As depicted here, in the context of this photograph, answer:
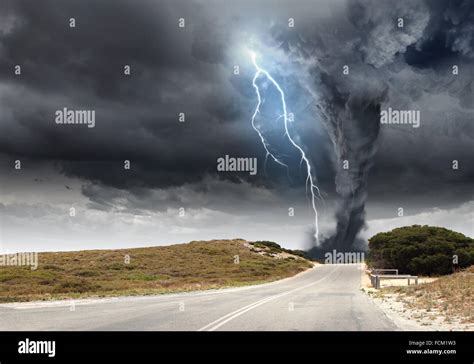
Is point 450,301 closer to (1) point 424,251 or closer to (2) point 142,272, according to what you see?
(1) point 424,251

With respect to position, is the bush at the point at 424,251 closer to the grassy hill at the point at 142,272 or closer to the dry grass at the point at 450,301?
the grassy hill at the point at 142,272

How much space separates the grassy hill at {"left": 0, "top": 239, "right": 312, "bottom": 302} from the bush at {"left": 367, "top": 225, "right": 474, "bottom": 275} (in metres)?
14.7

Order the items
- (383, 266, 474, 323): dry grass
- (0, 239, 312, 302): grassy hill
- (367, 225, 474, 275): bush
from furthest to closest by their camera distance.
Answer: (367, 225, 474, 275): bush
(0, 239, 312, 302): grassy hill
(383, 266, 474, 323): dry grass

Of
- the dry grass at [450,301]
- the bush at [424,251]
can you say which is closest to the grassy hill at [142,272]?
the bush at [424,251]

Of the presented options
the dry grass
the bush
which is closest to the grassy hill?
the bush

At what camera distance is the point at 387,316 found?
1677cm

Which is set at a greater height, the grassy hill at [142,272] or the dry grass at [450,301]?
the dry grass at [450,301]

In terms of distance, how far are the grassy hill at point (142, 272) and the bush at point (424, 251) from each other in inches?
580

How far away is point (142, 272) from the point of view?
2438 inches

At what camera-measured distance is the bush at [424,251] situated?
5378 centimetres

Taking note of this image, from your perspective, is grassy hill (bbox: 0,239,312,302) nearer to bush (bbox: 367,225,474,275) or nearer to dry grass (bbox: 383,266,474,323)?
bush (bbox: 367,225,474,275)

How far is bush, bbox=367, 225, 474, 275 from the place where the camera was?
5378 cm
